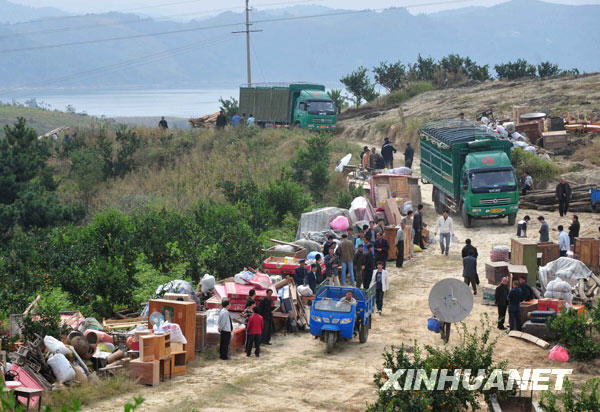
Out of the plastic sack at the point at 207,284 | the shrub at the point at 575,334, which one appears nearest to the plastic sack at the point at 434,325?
the shrub at the point at 575,334

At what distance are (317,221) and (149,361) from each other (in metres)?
12.7

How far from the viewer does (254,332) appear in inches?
643

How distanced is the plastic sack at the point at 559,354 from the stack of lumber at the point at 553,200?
14812 mm

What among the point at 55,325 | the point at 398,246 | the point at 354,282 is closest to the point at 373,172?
the point at 398,246

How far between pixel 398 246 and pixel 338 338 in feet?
23.3

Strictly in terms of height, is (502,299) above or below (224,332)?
above

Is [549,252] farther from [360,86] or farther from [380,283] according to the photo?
[360,86]

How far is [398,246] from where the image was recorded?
78.2ft

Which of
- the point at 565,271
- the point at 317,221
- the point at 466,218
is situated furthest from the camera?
the point at 466,218

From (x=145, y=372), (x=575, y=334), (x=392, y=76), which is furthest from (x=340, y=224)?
(x=392, y=76)

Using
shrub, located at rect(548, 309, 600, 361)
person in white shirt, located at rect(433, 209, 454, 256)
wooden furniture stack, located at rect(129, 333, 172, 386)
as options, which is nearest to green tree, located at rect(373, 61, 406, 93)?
person in white shirt, located at rect(433, 209, 454, 256)

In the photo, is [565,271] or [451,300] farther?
[565,271]

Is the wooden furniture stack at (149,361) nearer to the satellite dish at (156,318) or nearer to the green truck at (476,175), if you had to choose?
the satellite dish at (156,318)

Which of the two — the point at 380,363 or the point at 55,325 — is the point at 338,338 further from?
the point at 55,325
